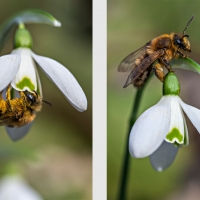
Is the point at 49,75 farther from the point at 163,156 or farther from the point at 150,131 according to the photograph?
the point at 163,156

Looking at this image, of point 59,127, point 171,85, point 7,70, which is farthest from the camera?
point 59,127

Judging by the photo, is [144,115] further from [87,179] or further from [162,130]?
[87,179]

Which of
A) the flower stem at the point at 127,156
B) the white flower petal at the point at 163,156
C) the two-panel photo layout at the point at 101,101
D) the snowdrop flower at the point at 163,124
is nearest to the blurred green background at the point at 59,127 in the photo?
the two-panel photo layout at the point at 101,101

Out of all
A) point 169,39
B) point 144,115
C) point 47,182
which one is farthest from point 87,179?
point 169,39

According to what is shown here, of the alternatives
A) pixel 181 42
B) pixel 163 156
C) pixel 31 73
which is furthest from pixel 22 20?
pixel 163 156

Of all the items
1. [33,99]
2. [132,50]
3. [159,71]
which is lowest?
[33,99]

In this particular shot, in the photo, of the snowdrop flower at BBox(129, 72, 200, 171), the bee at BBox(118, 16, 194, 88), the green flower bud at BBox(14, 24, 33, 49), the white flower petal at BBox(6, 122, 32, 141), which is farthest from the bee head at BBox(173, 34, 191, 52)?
the white flower petal at BBox(6, 122, 32, 141)

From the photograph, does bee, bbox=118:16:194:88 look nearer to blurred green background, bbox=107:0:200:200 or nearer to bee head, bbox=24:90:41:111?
blurred green background, bbox=107:0:200:200

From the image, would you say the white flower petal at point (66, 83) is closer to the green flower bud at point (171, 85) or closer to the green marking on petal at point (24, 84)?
the green marking on petal at point (24, 84)
